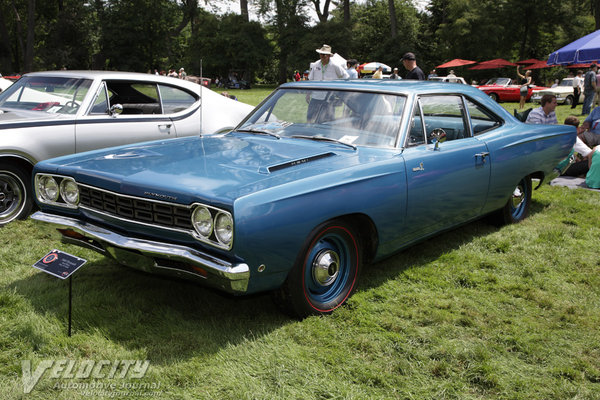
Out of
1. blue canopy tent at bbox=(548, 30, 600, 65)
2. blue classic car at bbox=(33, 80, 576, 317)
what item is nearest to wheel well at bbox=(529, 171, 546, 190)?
blue classic car at bbox=(33, 80, 576, 317)

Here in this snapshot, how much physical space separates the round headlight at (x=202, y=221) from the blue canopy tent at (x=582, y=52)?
1124 cm

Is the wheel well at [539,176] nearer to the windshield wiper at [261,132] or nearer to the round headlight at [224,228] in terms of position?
the windshield wiper at [261,132]

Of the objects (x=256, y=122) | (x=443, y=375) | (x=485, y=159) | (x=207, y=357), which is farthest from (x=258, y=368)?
(x=485, y=159)

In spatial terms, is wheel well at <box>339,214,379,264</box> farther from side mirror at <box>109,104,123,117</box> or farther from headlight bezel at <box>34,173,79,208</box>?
Answer: side mirror at <box>109,104,123,117</box>

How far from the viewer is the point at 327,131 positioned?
4168 mm

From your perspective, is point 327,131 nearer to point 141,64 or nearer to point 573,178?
point 573,178

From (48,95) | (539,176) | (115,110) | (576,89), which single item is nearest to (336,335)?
(539,176)

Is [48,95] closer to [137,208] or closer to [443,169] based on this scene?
[137,208]

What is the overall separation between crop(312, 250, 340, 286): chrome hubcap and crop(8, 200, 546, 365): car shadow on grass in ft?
1.06

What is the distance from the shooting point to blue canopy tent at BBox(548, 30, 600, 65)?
11564 millimetres

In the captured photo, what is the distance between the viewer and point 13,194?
5422 millimetres

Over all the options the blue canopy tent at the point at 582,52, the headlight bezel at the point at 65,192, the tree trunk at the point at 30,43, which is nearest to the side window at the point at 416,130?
the headlight bezel at the point at 65,192

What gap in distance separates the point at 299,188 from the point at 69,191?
1.59m

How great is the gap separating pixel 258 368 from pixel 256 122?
91.6 inches
